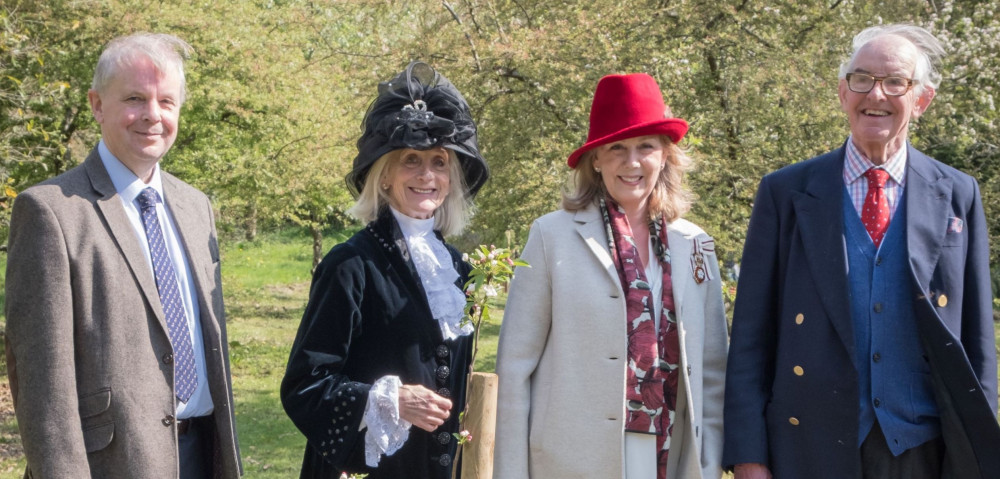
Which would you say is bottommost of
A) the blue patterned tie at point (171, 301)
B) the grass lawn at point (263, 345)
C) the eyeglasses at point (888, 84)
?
the grass lawn at point (263, 345)

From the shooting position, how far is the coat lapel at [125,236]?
2738 mm

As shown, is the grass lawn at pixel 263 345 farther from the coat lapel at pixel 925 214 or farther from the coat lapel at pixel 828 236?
the coat lapel at pixel 925 214

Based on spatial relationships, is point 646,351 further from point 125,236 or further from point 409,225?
point 125,236

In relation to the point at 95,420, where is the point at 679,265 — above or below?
above

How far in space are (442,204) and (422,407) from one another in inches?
31.2

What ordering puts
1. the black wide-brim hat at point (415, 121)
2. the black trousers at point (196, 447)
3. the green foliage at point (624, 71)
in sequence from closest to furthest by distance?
the black trousers at point (196, 447)
the black wide-brim hat at point (415, 121)
the green foliage at point (624, 71)

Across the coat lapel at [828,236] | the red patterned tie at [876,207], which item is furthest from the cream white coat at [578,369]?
the red patterned tie at [876,207]

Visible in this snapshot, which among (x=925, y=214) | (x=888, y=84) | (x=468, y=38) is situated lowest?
(x=925, y=214)

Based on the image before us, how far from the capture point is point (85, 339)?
2.64m

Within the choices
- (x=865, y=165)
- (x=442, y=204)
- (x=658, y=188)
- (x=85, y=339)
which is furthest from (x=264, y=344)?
(x=865, y=165)

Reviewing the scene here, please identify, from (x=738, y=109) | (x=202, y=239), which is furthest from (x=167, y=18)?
(x=202, y=239)

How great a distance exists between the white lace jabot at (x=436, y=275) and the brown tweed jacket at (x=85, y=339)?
0.83 meters

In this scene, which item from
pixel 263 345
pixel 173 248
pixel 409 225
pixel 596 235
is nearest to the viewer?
pixel 173 248

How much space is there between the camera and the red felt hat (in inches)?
120
